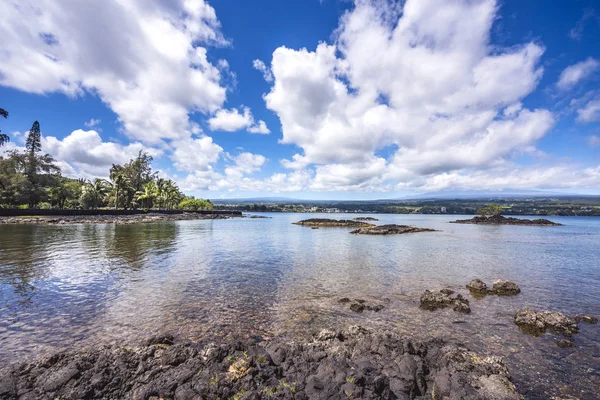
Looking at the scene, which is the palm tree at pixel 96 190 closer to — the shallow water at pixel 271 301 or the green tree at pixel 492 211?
the shallow water at pixel 271 301

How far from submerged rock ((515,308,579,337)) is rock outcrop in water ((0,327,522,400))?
5.93 metres

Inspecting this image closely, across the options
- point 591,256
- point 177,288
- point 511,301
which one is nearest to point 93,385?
point 177,288

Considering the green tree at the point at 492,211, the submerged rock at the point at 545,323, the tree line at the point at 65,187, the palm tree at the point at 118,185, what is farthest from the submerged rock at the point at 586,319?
the green tree at the point at 492,211

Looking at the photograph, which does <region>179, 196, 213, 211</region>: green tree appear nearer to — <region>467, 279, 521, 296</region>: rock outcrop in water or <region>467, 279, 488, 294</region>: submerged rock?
<region>467, 279, 488, 294</region>: submerged rock

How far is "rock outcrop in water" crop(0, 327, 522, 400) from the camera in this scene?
8.34 metres

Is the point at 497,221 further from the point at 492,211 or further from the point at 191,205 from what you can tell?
the point at 191,205

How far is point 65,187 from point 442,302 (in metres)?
153

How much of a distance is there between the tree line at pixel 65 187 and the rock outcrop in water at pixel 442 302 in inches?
3878

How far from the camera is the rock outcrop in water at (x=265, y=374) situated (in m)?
8.34

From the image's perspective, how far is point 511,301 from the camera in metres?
19.2

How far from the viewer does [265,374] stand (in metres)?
9.21

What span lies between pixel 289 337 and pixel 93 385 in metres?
7.75

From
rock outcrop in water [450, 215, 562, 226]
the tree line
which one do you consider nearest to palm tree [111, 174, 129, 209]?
the tree line

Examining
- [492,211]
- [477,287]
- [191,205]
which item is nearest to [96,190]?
[191,205]
